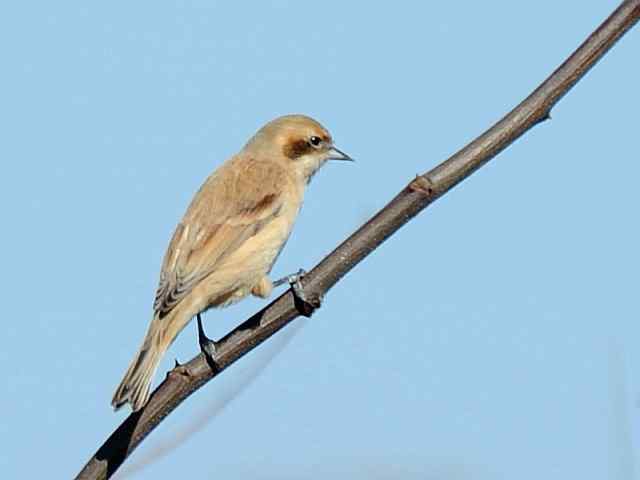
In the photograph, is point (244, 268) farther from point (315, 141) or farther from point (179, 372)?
point (179, 372)

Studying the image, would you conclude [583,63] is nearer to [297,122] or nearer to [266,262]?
[266,262]

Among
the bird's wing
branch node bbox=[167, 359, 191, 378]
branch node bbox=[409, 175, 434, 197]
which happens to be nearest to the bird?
the bird's wing

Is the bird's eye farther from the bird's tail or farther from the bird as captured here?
the bird's tail

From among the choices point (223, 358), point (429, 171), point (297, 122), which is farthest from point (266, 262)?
point (429, 171)

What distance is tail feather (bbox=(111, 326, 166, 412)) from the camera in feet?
9.11

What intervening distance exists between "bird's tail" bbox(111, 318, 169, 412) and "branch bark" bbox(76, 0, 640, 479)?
7.4 inches

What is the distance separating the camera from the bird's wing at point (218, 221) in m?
3.91

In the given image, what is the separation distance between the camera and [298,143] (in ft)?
16.6

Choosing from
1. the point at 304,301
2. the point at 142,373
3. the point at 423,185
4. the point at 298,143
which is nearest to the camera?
the point at 423,185

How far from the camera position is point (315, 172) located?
508cm

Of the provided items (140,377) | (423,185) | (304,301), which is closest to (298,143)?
(140,377)

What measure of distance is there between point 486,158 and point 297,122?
10.2 feet

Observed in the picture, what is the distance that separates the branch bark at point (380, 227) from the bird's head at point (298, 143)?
2.58 metres

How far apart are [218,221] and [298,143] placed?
923 mm
